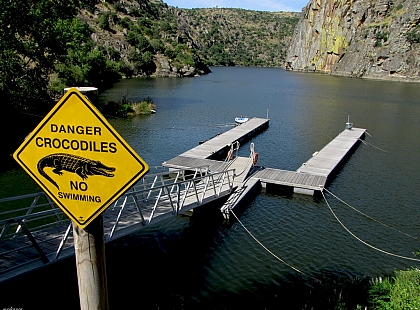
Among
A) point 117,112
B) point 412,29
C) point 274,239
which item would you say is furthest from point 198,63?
point 274,239

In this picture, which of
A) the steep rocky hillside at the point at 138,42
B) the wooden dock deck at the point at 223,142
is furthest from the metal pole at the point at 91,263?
the steep rocky hillside at the point at 138,42

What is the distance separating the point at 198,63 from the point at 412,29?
5332cm

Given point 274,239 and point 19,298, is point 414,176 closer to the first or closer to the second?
point 274,239

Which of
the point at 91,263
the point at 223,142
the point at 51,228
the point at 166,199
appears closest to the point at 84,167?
the point at 91,263

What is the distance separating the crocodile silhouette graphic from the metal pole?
315mm

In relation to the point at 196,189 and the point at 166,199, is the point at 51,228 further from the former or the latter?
the point at 196,189

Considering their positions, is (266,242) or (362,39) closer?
(266,242)

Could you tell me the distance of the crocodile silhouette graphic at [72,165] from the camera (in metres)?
2.57

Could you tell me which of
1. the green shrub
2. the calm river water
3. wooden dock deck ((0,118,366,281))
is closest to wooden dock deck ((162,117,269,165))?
wooden dock deck ((0,118,366,281))

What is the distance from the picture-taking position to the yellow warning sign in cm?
254

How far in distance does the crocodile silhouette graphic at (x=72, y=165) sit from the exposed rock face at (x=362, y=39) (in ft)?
332

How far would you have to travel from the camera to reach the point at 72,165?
8.57 feet

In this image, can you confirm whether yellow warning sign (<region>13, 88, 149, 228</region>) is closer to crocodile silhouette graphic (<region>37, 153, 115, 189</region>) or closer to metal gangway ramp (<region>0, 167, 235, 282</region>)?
crocodile silhouette graphic (<region>37, 153, 115, 189</region>)

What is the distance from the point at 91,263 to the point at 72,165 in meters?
0.68
